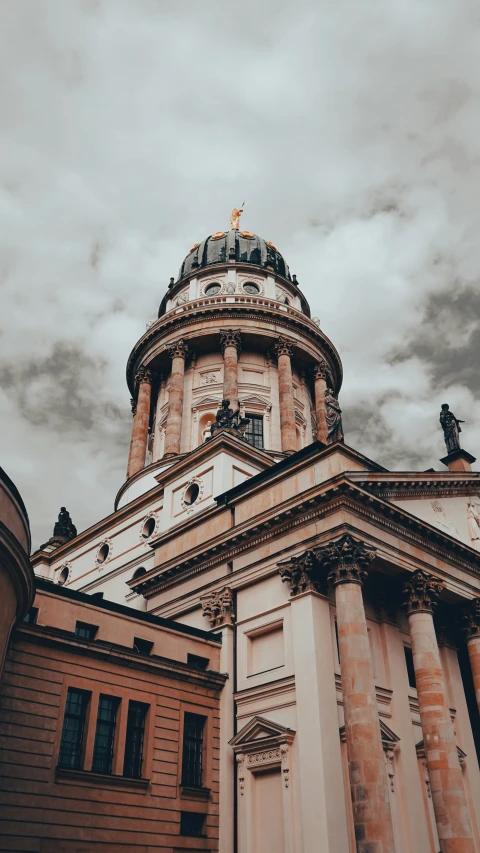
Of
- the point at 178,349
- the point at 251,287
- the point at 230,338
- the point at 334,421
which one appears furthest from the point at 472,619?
the point at 251,287

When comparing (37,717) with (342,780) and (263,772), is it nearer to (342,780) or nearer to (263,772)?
(263,772)

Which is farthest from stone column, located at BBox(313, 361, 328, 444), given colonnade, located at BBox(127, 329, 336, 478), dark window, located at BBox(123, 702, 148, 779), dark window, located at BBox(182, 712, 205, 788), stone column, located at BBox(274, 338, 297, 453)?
dark window, located at BBox(123, 702, 148, 779)

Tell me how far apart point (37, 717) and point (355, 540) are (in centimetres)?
1116

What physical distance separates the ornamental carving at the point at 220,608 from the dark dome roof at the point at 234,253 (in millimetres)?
31590

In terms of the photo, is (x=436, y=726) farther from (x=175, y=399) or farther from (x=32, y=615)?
(x=175, y=399)

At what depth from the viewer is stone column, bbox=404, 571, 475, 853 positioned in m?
21.7

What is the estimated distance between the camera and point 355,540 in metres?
23.7

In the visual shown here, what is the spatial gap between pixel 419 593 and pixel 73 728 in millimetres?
12709

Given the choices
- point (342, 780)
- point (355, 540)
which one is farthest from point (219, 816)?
point (355, 540)

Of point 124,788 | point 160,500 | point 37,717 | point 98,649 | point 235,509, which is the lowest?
point 124,788

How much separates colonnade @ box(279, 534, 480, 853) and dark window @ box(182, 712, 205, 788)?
5912 mm

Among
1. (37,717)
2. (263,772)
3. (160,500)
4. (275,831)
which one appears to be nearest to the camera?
(37,717)

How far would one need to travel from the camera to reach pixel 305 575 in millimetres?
24250

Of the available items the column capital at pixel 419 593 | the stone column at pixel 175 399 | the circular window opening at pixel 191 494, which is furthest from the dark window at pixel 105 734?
the stone column at pixel 175 399
